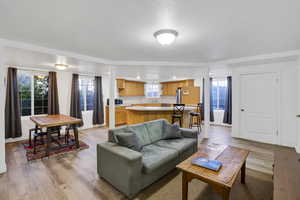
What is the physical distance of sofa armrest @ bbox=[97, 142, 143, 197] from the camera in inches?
75.2

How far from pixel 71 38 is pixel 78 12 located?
37.7 inches

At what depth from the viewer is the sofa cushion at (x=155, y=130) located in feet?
9.96

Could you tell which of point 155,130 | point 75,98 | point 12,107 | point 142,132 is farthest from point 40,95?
point 155,130

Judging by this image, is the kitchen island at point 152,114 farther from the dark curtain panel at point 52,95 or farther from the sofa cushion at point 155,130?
the dark curtain panel at point 52,95

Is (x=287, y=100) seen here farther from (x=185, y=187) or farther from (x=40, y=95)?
(x=40, y=95)

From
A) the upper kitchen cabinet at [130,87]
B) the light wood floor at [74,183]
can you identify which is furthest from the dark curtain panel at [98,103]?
the light wood floor at [74,183]

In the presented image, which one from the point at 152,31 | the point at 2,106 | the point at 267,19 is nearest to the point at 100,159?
the point at 2,106

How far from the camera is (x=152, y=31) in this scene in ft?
7.61

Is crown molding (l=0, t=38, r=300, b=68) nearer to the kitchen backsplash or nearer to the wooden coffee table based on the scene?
the wooden coffee table

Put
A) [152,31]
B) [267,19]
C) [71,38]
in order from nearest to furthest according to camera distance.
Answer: [267,19], [152,31], [71,38]

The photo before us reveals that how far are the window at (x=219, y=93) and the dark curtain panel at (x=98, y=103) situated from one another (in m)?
5.46

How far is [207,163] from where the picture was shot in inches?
74.4

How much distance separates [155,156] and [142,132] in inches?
26.8

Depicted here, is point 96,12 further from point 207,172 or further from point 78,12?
point 207,172
